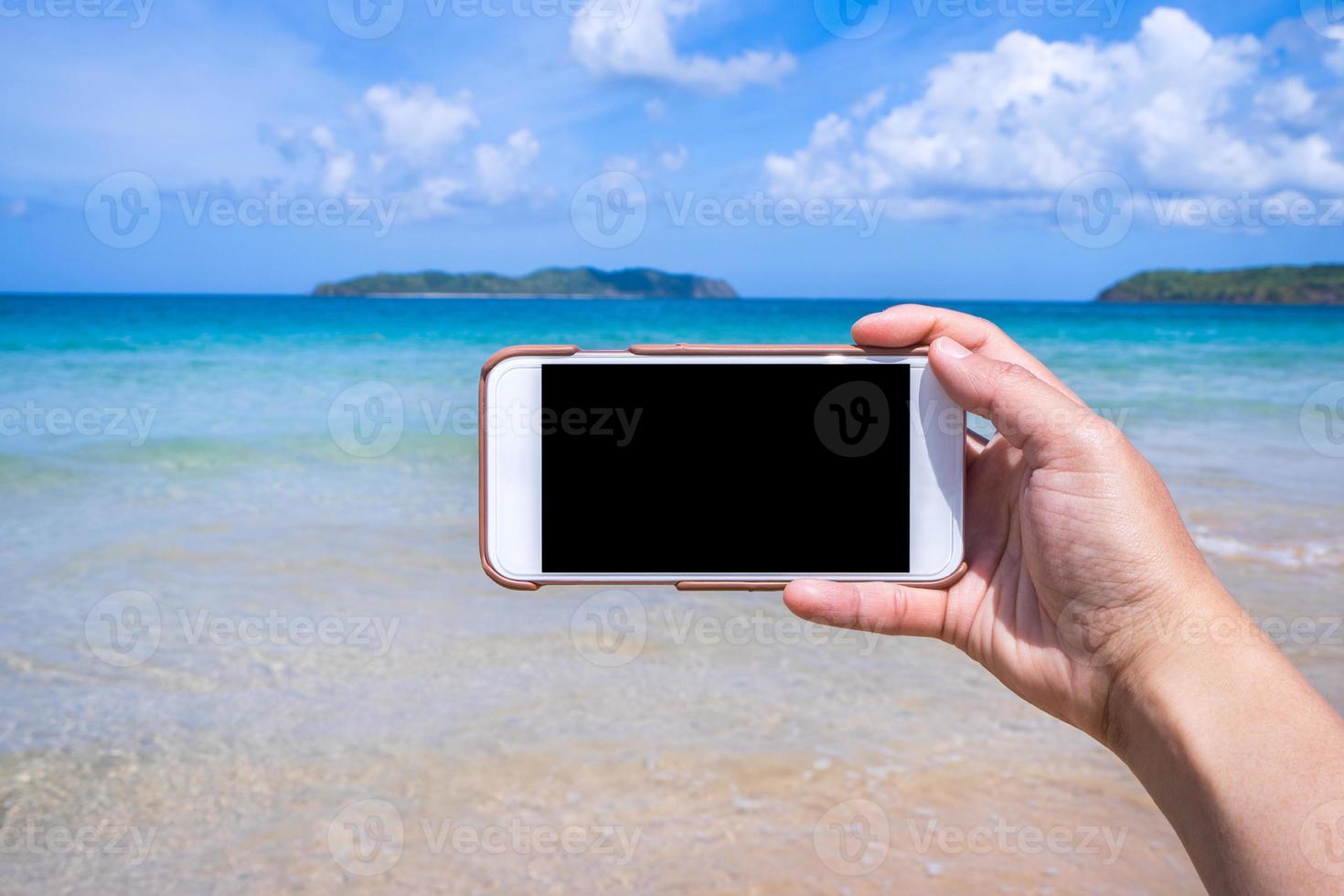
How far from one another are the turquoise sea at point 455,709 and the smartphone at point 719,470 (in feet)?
5.07

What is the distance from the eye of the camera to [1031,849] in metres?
3.07

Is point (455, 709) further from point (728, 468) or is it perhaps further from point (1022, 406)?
point (1022, 406)

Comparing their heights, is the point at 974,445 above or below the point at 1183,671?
above

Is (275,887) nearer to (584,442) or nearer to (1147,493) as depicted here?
(584,442)

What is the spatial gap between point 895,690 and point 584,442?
274 centimetres

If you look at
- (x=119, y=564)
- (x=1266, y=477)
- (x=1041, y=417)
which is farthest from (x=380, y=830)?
(x=1266, y=477)

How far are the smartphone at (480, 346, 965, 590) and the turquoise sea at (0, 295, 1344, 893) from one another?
155 cm

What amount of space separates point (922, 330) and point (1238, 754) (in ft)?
3.17

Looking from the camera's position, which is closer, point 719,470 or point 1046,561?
point 1046,561

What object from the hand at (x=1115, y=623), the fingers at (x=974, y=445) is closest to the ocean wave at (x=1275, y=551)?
the fingers at (x=974, y=445)

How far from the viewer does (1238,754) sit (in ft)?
4.42

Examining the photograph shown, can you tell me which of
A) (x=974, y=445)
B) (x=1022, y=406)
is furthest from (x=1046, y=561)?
(x=974, y=445)

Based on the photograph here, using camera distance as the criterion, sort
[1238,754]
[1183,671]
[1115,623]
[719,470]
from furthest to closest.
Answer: [719,470] < [1115,623] < [1183,671] < [1238,754]

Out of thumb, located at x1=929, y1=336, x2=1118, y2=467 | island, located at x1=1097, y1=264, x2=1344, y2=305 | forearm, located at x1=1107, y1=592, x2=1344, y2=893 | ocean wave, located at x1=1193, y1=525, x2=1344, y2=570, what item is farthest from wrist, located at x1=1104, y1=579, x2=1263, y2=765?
island, located at x1=1097, y1=264, x2=1344, y2=305
